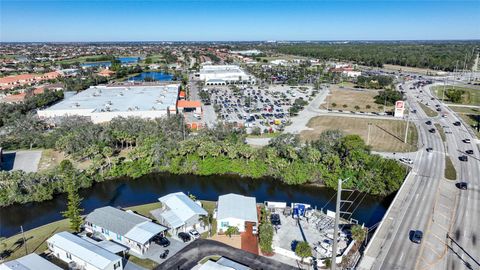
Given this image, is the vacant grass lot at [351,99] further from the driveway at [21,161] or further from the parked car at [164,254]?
the parked car at [164,254]

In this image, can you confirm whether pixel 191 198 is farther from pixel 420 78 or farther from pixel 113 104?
pixel 420 78

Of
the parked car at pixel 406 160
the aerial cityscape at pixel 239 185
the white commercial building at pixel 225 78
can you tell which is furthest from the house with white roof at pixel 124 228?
the white commercial building at pixel 225 78

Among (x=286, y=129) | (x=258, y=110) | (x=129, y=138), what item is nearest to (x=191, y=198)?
(x=129, y=138)

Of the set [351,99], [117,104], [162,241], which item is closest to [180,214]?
[162,241]

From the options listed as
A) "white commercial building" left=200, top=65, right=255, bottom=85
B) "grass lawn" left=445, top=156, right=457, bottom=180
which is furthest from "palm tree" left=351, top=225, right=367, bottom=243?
"white commercial building" left=200, top=65, right=255, bottom=85

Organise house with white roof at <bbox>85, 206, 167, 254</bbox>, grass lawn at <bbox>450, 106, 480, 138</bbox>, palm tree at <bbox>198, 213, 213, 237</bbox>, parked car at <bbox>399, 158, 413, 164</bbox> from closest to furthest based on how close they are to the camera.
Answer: house with white roof at <bbox>85, 206, 167, 254</bbox>
palm tree at <bbox>198, 213, 213, 237</bbox>
parked car at <bbox>399, 158, 413, 164</bbox>
grass lawn at <bbox>450, 106, 480, 138</bbox>

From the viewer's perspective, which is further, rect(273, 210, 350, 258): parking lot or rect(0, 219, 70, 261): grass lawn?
rect(0, 219, 70, 261): grass lawn

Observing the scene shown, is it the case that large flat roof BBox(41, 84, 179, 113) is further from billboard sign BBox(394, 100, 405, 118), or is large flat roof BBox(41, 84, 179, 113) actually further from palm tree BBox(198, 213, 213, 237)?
billboard sign BBox(394, 100, 405, 118)

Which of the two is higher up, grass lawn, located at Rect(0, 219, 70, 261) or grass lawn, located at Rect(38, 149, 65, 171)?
grass lawn, located at Rect(38, 149, 65, 171)
